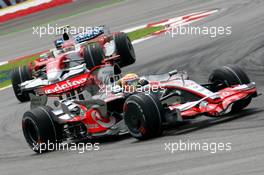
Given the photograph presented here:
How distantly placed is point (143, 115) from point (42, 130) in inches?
87.1

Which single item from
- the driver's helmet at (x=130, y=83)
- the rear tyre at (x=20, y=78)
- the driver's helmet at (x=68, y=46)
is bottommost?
the rear tyre at (x=20, y=78)

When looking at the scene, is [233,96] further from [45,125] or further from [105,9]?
[105,9]

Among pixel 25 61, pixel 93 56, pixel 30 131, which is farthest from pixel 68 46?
pixel 25 61

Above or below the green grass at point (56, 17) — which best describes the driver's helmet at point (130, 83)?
above

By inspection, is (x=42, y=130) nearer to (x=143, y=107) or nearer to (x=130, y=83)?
(x=130, y=83)

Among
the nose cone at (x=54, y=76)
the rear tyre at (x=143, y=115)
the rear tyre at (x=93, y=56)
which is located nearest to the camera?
the rear tyre at (x=143, y=115)

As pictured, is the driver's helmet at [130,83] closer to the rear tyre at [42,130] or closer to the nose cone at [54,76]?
the rear tyre at [42,130]

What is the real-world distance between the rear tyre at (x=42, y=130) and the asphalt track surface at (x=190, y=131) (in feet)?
0.84

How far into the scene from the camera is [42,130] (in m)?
12.8

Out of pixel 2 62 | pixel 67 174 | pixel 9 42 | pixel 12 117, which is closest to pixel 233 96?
pixel 67 174

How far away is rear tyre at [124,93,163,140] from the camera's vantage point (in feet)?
37.1

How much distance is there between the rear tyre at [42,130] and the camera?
42.1 feet

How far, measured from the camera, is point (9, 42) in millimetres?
30422

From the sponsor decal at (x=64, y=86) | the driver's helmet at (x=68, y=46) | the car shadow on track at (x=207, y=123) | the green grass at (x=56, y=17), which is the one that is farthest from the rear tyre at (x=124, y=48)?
the green grass at (x=56, y=17)
